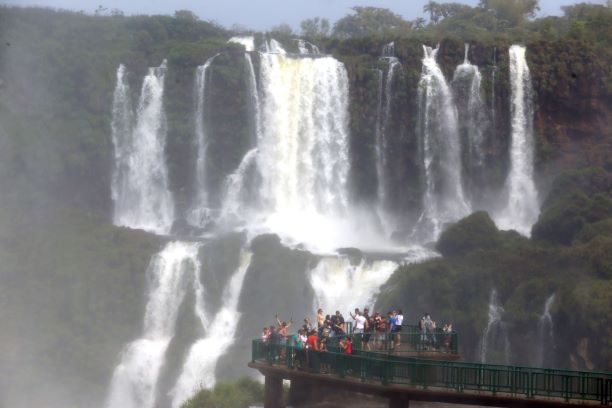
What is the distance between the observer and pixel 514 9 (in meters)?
98.9

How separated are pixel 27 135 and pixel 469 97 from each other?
2246cm

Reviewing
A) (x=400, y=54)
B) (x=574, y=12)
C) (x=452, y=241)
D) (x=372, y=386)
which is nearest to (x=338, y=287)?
(x=452, y=241)

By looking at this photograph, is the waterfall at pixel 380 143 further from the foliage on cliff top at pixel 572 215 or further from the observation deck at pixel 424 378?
the observation deck at pixel 424 378

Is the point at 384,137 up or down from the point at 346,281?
up

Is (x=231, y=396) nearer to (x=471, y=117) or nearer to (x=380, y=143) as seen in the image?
(x=380, y=143)

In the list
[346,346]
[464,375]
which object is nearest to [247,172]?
[346,346]

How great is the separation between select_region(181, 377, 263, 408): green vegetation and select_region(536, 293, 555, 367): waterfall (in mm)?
11898

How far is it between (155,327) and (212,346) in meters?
3.76

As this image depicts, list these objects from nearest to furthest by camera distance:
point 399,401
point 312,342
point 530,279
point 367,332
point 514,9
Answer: point 399,401 < point 312,342 < point 367,332 < point 530,279 < point 514,9

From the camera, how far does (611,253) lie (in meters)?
53.9

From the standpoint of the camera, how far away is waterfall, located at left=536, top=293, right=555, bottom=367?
5197cm

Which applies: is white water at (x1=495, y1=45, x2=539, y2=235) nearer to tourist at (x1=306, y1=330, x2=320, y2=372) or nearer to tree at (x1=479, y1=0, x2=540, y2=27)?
tree at (x1=479, y1=0, x2=540, y2=27)

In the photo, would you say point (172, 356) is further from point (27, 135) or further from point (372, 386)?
point (372, 386)

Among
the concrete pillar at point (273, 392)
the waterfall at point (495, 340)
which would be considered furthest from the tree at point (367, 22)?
the concrete pillar at point (273, 392)
